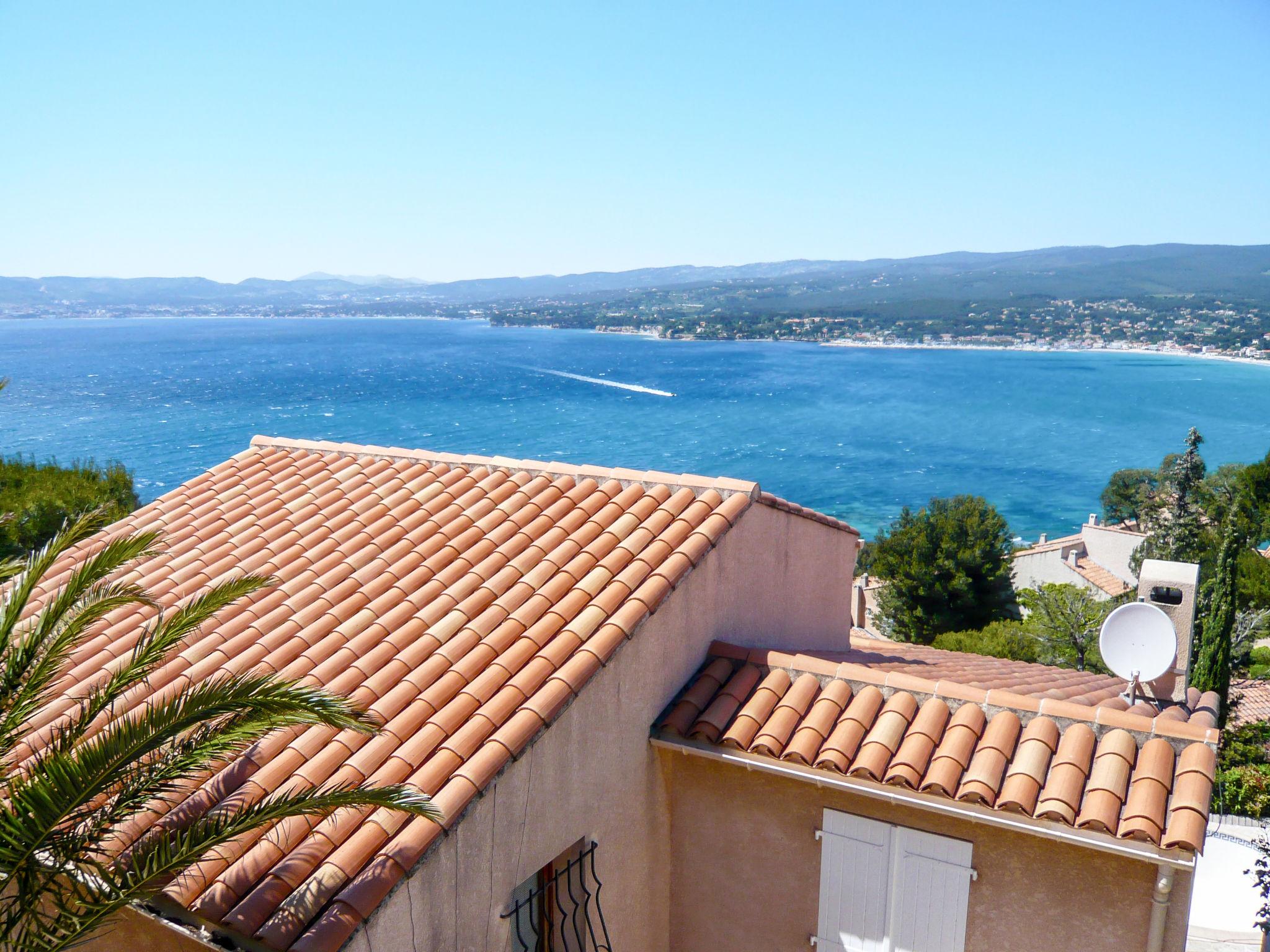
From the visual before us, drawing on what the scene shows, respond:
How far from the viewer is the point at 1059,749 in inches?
211

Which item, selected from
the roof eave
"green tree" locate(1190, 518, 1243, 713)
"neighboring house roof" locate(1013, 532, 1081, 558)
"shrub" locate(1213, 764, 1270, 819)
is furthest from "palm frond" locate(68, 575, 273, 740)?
"neighboring house roof" locate(1013, 532, 1081, 558)

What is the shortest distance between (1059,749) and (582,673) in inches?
A: 115

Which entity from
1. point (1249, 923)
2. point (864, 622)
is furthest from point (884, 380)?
point (1249, 923)

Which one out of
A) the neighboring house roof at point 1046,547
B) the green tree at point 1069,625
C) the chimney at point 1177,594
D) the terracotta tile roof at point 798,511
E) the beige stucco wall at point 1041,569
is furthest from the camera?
the neighboring house roof at point 1046,547

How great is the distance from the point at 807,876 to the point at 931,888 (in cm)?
79

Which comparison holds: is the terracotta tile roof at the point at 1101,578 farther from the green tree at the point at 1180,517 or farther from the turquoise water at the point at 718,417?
the turquoise water at the point at 718,417

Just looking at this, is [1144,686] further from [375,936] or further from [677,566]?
[375,936]

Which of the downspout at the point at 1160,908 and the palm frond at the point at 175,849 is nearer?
the palm frond at the point at 175,849

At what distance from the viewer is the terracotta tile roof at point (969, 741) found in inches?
192

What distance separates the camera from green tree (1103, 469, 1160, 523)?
78.1m

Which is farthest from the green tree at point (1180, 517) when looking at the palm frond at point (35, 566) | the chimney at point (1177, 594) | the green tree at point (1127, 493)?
the palm frond at point (35, 566)

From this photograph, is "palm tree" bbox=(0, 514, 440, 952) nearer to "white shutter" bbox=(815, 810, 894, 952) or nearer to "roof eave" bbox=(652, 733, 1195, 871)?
"roof eave" bbox=(652, 733, 1195, 871)

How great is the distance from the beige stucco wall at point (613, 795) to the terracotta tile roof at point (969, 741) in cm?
39

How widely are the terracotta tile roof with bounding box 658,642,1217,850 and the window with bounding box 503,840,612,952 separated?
100 cm
